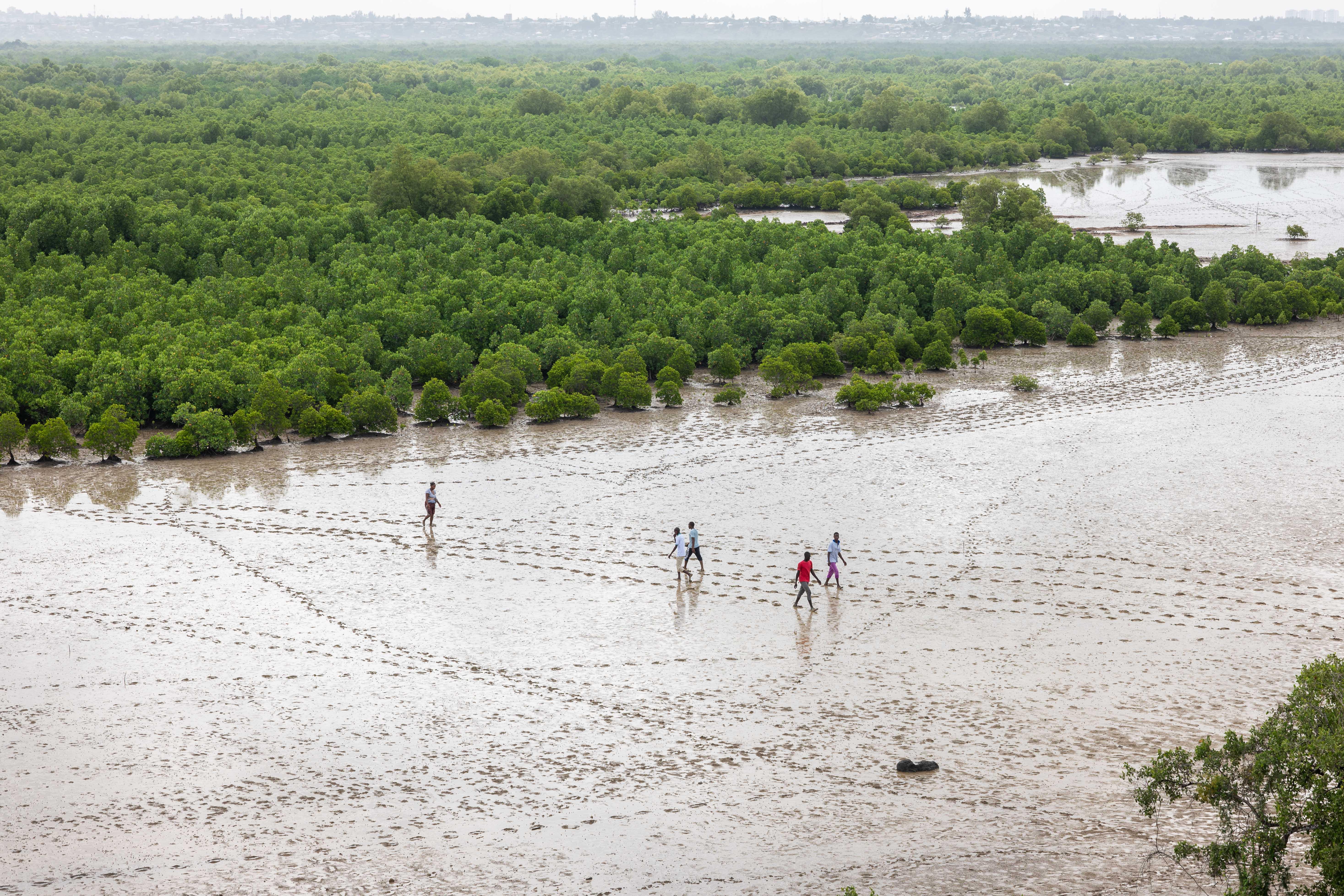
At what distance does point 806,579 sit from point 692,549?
2399 mm

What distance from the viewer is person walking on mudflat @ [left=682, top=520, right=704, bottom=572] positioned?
22250 millimetres

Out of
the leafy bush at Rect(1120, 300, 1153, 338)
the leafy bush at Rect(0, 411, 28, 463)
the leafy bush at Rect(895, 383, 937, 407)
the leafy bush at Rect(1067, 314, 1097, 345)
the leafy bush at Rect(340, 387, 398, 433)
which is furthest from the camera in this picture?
the leafy bush at Rect(1120, 300, 1153, 338)

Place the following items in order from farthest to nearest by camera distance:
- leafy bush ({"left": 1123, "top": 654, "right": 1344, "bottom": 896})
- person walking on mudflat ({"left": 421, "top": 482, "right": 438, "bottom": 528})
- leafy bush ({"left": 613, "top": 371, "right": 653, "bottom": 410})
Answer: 1. leafy bush ({"left": 613, "top": 371, "right": 653, "bottom": 410})
2. person walking on mudflat ({"left": 421, "top": 482, "right": 438, "bottom": 528})
3. leafy bush ({"left": 1123, "top": 654, "right": 1344, "bottom": 896})

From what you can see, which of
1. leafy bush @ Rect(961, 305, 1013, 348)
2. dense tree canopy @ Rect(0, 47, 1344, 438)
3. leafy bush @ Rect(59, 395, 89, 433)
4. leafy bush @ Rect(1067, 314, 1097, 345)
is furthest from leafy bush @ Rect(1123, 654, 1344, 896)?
leafy bush @ Rect(1067, 314, 1097, 345)

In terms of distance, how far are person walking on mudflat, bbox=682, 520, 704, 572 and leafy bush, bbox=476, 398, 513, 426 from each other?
11.3 metres

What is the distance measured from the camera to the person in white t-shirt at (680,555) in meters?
22.4

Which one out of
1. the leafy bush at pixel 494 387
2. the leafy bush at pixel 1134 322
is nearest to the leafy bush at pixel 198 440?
the leafy bush at pixel 494 387

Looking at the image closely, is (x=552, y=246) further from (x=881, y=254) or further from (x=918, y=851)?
(x=918, y=851)

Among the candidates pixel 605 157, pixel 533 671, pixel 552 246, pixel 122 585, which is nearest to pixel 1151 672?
pixel 533 671

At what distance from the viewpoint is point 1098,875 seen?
45.8ft

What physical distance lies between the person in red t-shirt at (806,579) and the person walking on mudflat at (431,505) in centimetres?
732

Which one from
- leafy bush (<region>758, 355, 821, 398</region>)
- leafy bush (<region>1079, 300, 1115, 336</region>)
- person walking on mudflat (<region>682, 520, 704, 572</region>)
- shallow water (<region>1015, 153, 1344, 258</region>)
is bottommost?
person walking on mudflat (<region>682, 520, 704, 572</region>)

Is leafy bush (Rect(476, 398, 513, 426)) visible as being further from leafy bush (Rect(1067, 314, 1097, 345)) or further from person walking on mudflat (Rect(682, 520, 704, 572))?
leafy bush (Rect(1067, 314, 1097, 345))

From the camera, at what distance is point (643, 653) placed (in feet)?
64.0
